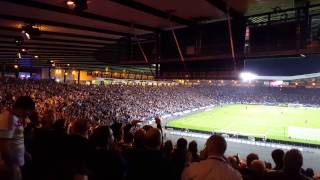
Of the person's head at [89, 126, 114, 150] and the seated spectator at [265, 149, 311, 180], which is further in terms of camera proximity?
the person's head at [89, 126, 114, 150]

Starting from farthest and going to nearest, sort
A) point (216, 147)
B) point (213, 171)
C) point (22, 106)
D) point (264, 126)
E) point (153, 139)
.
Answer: point (264, 126) < point (22, 106) < point (153, 139) < point (216, 147) < point (213, 171)

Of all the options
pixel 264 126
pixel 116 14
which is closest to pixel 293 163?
pixel 116 14

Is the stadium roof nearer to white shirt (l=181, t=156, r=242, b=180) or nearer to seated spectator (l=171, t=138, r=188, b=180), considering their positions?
seated spectator (l=171, t=138, r=188, b=180)

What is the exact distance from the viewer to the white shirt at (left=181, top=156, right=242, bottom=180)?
280cm

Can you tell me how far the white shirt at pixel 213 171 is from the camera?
280 cm

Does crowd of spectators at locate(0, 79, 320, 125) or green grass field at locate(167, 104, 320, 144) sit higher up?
crowd of spectators at locate(0, 79, 320, 125)

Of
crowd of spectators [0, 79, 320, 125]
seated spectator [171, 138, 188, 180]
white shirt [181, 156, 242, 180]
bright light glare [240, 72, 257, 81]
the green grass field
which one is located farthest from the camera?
the green grass field

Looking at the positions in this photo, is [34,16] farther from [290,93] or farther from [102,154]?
[290,93]

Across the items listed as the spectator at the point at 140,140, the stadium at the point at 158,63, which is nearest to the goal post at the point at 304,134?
the stadium at the point at 158,63

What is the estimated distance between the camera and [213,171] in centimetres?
282

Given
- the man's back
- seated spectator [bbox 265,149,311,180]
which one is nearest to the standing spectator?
the man's back

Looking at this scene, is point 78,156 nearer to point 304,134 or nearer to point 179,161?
point 179,161

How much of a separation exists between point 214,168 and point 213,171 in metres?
0.03

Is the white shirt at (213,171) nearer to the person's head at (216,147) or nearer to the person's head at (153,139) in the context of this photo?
the person's head at (216,147)
